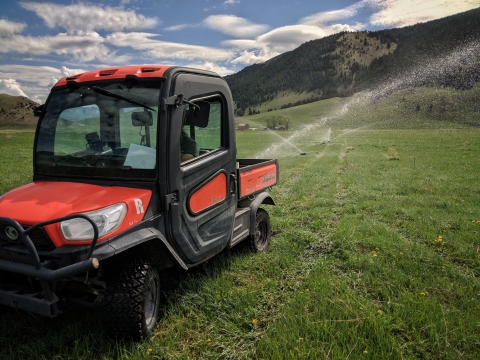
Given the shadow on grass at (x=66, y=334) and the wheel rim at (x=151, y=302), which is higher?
the wheel rim at (x=151, y=302)

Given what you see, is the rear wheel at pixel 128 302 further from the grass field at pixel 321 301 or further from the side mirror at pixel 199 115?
the side mirror at pixel 199 115

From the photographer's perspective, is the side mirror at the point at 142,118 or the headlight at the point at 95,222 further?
the side mirror at the point at 142,118

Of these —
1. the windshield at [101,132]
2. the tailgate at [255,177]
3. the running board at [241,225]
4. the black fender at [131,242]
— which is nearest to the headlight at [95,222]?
the black fender at [131,242]

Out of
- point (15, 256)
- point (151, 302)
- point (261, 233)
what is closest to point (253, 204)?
point (261, 233)

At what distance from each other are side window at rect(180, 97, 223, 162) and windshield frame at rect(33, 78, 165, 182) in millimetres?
401

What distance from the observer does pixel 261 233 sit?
20.1ft

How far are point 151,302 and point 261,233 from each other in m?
2.79

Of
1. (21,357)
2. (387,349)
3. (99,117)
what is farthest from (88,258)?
(387,349)

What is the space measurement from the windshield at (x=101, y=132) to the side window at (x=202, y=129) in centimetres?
42

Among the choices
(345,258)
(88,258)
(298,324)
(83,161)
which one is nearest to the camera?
(88,258)

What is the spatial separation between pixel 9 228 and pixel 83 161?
97cm

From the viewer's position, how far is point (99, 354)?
3215 mm

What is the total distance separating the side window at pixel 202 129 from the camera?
4.02 metres

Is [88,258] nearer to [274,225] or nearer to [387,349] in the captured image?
[387,349]
